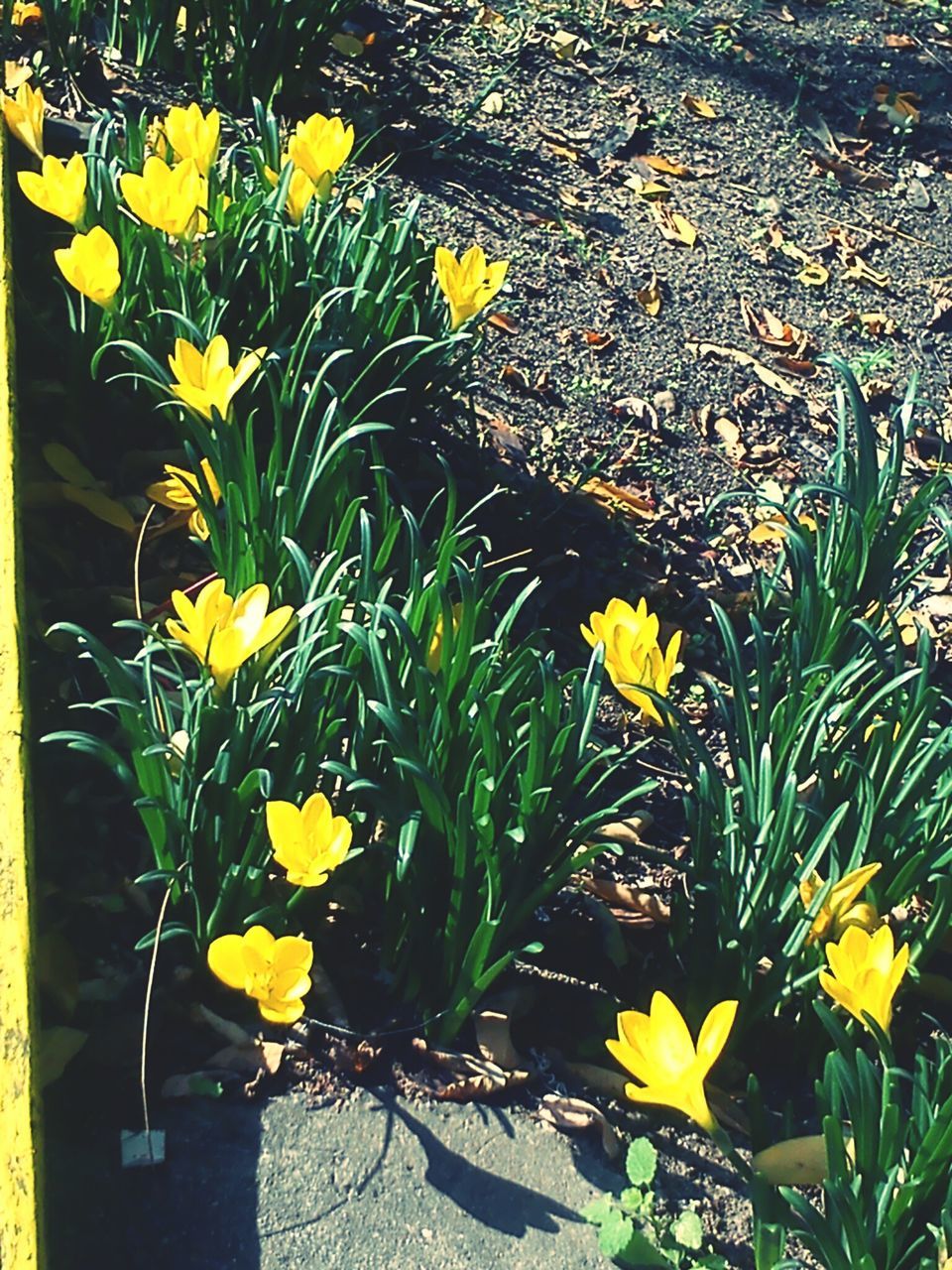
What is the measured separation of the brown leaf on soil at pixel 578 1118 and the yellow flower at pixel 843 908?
395mm

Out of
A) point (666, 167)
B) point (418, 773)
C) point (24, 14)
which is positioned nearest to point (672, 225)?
point (666, 167)

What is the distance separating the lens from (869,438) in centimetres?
236

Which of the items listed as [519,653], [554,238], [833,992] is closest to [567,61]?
[554,238]

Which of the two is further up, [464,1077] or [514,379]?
[514,379]

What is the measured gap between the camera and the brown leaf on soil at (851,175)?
4293mm

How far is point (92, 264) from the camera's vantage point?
234cm

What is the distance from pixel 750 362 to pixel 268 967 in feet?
7.83

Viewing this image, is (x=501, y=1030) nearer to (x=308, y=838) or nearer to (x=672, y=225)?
(x=308, y=838)

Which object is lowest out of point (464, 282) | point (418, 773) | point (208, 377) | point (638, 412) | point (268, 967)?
point (268, 967)

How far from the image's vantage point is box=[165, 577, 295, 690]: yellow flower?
1.83 m

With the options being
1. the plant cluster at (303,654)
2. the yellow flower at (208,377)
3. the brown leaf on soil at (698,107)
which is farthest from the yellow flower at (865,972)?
the brown leaf on soil at (698,107)

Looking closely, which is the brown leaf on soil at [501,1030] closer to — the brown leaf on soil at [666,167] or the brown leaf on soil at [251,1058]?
the brown leaf on soil at [251,1058]

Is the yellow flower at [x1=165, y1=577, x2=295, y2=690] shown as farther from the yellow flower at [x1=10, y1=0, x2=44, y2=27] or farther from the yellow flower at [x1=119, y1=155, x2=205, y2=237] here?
the yellow flower at [x1=10, y1=0, x2=44, y2=27]

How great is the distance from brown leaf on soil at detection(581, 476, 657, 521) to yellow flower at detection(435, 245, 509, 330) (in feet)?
2.02
